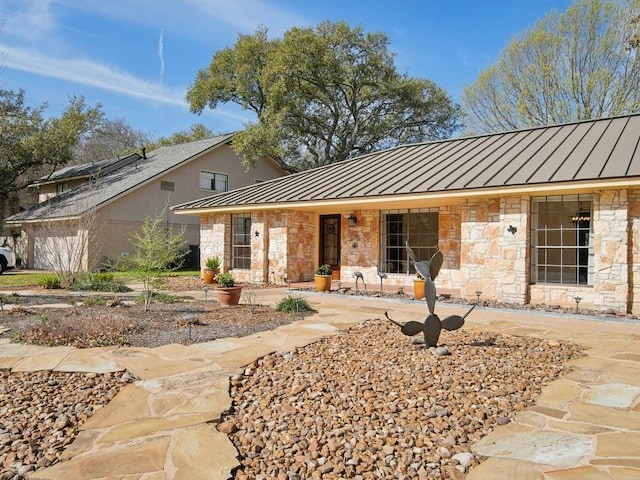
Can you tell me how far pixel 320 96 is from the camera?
81.5 ft

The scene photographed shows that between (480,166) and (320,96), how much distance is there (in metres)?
16.0

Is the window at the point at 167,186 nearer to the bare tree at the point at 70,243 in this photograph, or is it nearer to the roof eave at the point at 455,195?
the bare tree at the point at 70,243

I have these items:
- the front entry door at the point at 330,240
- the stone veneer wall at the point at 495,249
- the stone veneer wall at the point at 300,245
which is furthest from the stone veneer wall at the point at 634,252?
the stone veneer wall at the point at 300,245

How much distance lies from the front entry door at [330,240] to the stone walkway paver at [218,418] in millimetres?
8067

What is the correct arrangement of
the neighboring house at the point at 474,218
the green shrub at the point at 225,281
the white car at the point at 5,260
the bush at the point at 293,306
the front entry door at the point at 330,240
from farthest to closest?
the white car at the point at 5,260 → the front entry door at the point at 330,240 → the green shrub at the point at 225,281 → the neighboring house at the point at 474,218 → the bush at the point at 293,306

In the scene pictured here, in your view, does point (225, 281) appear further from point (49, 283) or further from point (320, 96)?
point (320, 96)

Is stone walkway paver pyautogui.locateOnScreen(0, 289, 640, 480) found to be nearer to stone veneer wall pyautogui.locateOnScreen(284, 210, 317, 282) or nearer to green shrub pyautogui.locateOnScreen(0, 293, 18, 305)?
green shrub pyautogui.locateOnScreen(0, 293, 18, 305)

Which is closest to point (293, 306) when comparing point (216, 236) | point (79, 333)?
point (79, 333)

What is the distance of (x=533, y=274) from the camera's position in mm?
9875

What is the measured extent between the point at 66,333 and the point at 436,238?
9087 mm

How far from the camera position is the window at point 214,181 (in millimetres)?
22734

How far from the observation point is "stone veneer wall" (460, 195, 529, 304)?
9383 millimetres

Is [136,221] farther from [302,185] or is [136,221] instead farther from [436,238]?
[436,238]

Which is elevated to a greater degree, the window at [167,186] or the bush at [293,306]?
the window at [167,186]
